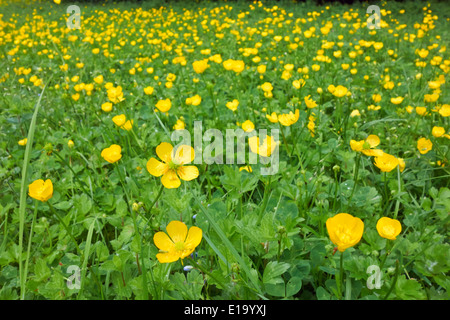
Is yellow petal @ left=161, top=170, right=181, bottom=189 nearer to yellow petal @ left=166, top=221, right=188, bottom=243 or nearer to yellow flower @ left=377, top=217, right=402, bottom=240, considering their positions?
yellow petal @ left=166, top=221, right=188, bottom=243

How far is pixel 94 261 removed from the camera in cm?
121

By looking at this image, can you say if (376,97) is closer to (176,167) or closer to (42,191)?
→ (176,167)

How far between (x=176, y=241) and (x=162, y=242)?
0.14 ft

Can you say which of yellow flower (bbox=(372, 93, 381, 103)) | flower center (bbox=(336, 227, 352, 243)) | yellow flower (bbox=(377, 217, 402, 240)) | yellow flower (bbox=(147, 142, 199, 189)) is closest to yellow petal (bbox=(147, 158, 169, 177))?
yellow flower (bbox=(147, 142, 199, 189))

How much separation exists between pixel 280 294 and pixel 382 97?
6.15 feet

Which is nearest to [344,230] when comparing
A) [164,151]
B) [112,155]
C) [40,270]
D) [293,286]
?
[293,286]

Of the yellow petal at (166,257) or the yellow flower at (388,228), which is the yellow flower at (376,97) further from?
the yellow petal at (166,257)

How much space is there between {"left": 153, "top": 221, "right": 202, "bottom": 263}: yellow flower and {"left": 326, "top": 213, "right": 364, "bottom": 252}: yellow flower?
332 millimetres

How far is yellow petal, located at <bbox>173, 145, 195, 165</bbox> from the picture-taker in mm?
1060

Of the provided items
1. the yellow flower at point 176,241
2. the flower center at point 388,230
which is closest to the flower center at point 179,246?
the yellow flower at point 176,241

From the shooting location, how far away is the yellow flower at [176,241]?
0.83m

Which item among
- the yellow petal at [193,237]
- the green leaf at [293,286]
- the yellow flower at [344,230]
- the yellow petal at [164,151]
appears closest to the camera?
the yellow flower at [344,230]

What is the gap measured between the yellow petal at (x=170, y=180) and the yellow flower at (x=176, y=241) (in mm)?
142
